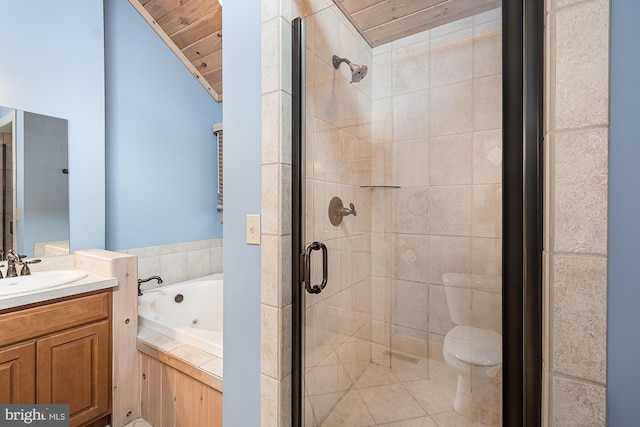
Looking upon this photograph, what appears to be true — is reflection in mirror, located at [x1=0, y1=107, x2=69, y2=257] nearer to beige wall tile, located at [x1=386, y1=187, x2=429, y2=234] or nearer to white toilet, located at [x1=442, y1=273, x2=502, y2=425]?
beige wall tile, located at [x1=386, y1=187, x2=429, y2=234]

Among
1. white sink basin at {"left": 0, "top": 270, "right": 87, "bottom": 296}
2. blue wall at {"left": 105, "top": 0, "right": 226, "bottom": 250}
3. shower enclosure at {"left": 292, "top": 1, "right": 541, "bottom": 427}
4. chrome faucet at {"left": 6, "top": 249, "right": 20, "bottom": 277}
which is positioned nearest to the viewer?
shower enclosure at {"left": 292, "top": 1, "right": 541, "bottom": 427}

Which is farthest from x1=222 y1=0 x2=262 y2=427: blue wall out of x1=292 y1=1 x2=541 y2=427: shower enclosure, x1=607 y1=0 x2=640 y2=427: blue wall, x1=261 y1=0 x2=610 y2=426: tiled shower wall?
x1=607 y1=0 x2=640 y2=427: blue wall

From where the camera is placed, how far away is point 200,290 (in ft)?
9.03

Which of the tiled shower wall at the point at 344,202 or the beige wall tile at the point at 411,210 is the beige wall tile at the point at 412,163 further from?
the tiled shower wall at the point at 344,202

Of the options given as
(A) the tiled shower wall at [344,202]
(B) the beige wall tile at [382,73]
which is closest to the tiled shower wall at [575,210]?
(B) the beige wall tile at [382,73]

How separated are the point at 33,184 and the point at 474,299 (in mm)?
2591

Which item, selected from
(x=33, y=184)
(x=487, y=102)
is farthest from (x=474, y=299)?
(x=33, y=184)

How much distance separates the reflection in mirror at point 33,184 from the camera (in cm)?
185

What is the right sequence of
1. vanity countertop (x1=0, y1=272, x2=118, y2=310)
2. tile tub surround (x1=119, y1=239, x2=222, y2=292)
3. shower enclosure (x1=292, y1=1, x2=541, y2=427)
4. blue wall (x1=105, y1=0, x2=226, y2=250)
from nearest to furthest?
shower enclosure (x1=292, y1=1, x2=541, y2=427)
vanity countertop (x1=0, y1=272, x2=118, y2=310)
blue wall (x1=105, y1=0, x2=226, y2=250)
tile tub surround (x1=119, y1=239, x2=222, y2=292)

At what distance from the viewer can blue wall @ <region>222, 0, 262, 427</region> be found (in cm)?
120

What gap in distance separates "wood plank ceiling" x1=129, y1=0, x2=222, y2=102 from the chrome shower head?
1648 mm

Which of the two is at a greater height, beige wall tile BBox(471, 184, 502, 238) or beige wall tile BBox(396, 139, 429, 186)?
beige wall tile BBox(396, 139, 429, 186)

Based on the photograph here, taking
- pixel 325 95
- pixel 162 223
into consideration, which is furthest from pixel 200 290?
pixel 325 95

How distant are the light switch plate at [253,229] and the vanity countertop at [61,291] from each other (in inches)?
45.3
